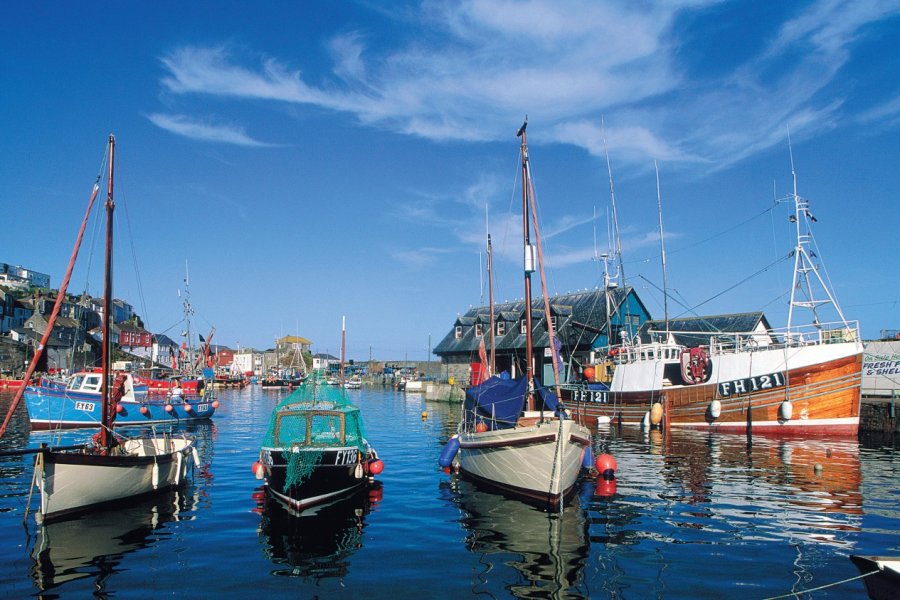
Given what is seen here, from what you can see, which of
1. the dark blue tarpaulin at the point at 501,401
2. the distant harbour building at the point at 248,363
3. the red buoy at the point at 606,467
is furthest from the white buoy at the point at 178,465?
the distant harbour building at the point at 248,363

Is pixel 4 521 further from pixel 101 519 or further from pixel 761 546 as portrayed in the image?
pixel 761 546

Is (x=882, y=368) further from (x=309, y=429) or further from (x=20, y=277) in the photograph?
(x=20, y=277)

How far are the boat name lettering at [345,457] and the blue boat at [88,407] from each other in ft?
87.5

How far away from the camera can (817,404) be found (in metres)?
36.0

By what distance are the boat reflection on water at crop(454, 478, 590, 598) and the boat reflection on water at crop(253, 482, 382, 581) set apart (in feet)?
10.2

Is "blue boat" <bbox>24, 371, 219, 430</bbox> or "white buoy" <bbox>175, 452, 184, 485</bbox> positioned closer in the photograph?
"white buoy" <bbox>175, 452, 184, 485</bbox>

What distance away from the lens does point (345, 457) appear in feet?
61.0

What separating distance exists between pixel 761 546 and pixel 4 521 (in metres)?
20.5

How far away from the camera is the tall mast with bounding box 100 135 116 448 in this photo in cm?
2006

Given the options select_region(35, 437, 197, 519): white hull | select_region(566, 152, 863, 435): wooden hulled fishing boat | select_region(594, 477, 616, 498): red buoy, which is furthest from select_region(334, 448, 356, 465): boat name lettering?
select_region(566, 152, 863, 435): wooden hulled fishing boat

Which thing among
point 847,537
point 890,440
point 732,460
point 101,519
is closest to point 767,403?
point 890,440

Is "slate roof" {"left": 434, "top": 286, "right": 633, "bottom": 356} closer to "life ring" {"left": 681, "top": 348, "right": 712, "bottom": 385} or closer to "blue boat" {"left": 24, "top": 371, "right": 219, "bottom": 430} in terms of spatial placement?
"life ring" {"left": 681, "top": 348, "right": 712, "bottom": 385}

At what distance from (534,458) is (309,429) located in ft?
23.1

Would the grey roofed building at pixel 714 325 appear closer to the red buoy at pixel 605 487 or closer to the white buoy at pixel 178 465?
the red buoy at pixel 605 487
